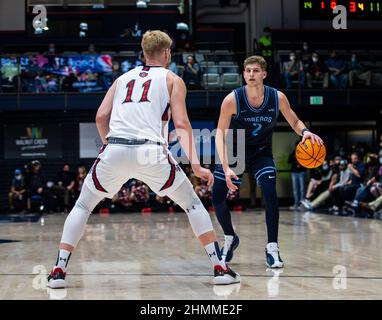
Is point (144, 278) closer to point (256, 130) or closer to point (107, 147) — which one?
point (107, 147)

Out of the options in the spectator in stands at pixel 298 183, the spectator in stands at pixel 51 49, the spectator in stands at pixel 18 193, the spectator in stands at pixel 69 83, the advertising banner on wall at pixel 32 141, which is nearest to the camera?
the spectator in stands at pixel 51 49

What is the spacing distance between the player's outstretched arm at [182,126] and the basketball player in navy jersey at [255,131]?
5.03ft

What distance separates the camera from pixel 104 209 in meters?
20.0

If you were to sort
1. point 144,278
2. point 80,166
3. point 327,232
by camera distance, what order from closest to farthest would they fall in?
point 144,278
point 327,232
point 80,166

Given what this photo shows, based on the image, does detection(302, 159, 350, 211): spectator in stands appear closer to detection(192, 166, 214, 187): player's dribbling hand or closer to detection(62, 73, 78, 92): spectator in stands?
detection(62, 73, 78, 92): spectator in stands

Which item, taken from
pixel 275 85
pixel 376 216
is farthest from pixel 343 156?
pixel 376 216

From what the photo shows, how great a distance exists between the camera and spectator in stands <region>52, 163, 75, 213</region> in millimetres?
20000

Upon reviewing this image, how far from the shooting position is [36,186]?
1986 cm

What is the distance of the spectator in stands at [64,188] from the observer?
20000 mm

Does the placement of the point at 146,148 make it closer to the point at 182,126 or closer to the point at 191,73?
the point at 182,126

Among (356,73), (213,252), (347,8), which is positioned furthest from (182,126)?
(347,8)

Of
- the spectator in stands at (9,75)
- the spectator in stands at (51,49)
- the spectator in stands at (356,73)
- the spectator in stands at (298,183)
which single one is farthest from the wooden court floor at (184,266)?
the spectator in stands at (356,73)

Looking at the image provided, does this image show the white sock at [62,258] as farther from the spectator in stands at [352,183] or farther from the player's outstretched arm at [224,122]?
the spectator in stands at [352,183]

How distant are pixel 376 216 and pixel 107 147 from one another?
10661 mm
